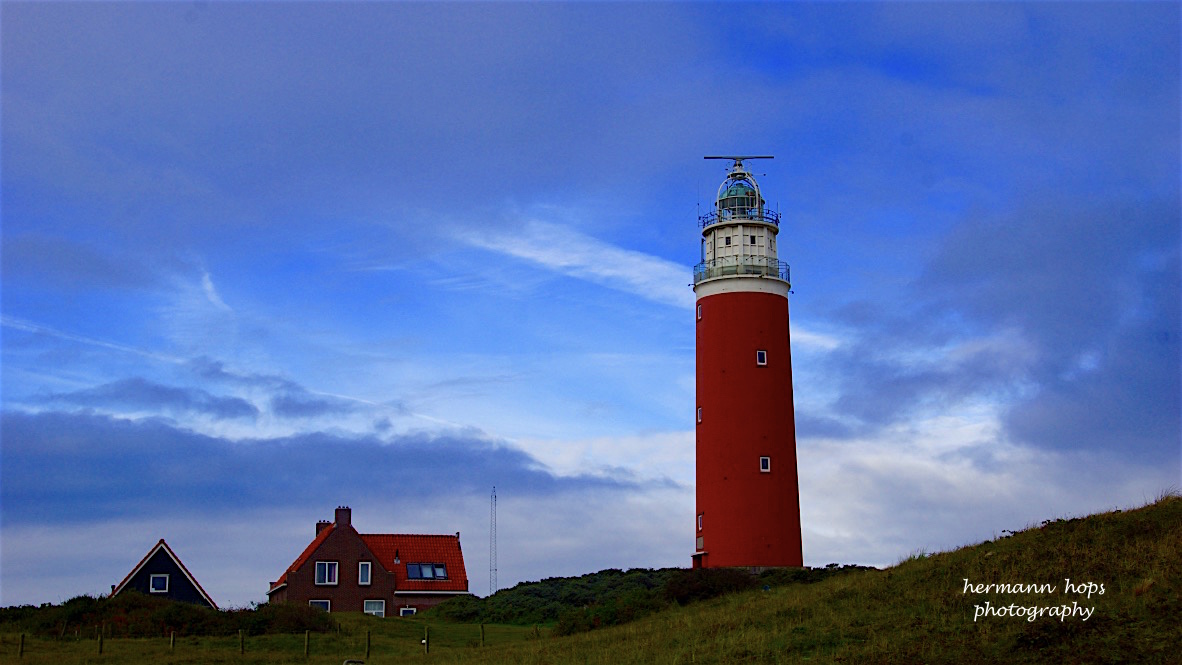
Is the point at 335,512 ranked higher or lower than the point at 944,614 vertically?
higher

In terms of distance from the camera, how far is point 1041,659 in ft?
72.6

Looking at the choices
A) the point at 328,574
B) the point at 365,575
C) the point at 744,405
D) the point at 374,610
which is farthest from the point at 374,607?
the point at 744,405

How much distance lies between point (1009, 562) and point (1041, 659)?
7263mm

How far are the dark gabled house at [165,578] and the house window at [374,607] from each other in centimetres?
798

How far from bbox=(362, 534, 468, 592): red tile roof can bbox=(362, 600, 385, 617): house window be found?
1.39 meters

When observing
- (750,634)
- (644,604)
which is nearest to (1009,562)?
(750,634)

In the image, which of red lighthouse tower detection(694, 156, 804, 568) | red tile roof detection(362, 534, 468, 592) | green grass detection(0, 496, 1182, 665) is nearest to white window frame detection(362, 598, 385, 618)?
red tile roof detection(362, 534, 468, 592)

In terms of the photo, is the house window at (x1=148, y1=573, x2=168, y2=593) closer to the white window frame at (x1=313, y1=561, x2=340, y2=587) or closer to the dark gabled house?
the dark gabled house

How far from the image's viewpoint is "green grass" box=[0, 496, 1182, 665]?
75.4ft

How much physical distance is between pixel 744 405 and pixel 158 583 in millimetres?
29264

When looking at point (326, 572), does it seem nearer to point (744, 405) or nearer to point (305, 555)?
point (305, 555)

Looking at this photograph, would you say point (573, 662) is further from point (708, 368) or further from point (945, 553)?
point (708, 368)

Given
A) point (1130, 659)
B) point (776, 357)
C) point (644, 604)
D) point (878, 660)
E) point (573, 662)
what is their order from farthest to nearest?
point (776, 357) < point (644, 604) < point (573, 662) < point (878, 660) < point (1130, 659)

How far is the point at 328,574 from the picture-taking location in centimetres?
6228
